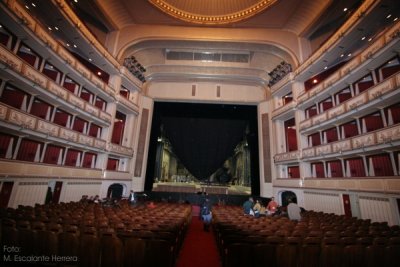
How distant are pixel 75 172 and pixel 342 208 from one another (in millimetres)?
16053

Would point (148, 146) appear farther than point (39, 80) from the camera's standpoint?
Yes

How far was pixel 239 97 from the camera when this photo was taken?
1961cm

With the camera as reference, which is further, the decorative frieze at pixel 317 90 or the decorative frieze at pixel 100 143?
the decorative frieze at pixel 100 143

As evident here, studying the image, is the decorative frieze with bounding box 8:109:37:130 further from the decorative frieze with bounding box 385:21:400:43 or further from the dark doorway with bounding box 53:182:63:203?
the decorative frieze with bounding box 385:21:400:43

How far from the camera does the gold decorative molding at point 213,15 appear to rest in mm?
14881

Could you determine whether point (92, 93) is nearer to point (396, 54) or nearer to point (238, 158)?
point (396, 54)

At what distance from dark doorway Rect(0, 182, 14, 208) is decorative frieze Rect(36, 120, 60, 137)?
9.07 feet

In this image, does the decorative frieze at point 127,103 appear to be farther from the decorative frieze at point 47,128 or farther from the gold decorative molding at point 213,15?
the gold decorative molding at point 213,15

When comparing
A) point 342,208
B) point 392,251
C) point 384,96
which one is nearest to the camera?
point 392,251

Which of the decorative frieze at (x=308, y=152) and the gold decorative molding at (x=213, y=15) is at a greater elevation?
the gold decorative molding at (x=213, y=15)

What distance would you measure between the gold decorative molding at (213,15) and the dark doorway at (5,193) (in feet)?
48.1

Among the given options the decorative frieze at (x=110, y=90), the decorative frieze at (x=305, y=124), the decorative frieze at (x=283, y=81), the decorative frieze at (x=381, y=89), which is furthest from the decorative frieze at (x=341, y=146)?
the decorative frieze at (x=110, y=90)

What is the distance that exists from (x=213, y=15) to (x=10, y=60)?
46.4 feet

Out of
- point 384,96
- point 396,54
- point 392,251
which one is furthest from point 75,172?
point 396,54
